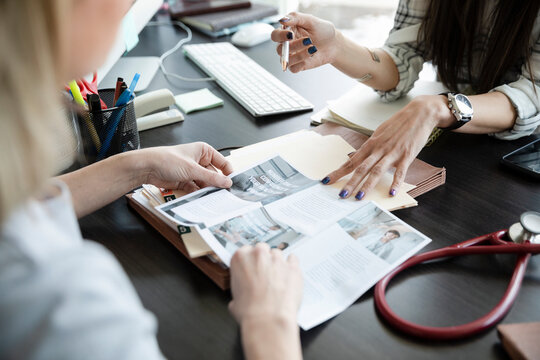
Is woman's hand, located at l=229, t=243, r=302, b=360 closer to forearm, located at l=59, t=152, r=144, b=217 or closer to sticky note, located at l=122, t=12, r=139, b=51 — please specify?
forearm, located at l=59, t=152, r=144, b=217

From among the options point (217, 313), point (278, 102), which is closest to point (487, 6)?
point (278, 102)

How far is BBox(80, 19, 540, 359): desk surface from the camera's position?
1.95 feet

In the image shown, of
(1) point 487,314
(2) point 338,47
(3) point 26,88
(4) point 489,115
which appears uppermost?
(3) point 26,88

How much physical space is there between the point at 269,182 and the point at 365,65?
52 centimetres

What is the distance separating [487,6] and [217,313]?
3.25 feet

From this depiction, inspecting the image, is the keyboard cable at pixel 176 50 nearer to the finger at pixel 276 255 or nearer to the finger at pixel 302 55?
the finger at pixel 302 55

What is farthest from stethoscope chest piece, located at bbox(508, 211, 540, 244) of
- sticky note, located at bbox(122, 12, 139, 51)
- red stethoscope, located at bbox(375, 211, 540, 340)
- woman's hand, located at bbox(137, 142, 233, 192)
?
sticky note, located at bbox(122, 12, 139, 51)

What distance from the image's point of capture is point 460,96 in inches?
40.4

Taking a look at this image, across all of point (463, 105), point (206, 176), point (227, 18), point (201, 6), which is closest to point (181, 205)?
point (206, 176)

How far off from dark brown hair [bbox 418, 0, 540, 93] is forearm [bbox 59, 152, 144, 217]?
2.75ft

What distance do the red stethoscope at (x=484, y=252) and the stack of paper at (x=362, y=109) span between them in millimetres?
392

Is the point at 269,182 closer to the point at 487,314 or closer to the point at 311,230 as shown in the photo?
A: the point at 311,230

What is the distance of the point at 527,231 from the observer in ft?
2.38

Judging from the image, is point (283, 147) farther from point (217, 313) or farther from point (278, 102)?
point (217, 313)
